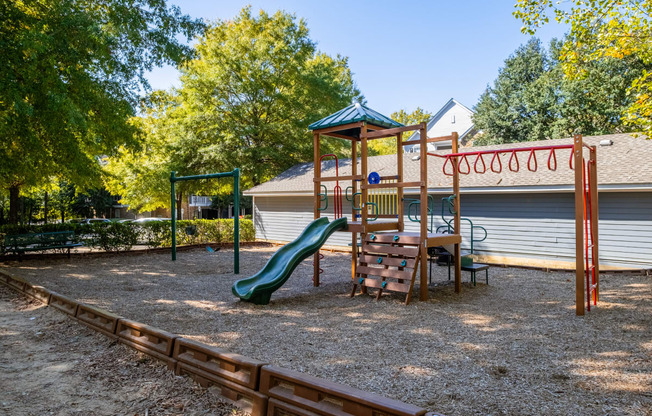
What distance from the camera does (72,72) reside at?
10125 mm

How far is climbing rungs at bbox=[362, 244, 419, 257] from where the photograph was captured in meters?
7.35

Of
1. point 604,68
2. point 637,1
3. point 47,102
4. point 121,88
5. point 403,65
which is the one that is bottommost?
point 47,102

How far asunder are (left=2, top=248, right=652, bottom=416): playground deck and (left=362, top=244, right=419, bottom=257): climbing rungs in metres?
0.83

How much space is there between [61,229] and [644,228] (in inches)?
681

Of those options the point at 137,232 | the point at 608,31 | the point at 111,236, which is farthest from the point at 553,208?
the point at 111,236

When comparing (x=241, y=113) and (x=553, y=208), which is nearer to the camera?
(x=553, y=208)

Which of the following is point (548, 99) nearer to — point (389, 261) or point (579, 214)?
point (579, 214)

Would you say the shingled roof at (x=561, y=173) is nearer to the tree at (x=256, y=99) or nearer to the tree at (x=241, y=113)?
the tree at (x=256, y=99)

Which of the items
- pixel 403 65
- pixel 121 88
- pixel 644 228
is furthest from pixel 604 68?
pixel 121 88

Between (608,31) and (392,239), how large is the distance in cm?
643

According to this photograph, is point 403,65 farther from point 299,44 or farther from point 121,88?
point 121,88

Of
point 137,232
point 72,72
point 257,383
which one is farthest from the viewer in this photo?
point 137,232

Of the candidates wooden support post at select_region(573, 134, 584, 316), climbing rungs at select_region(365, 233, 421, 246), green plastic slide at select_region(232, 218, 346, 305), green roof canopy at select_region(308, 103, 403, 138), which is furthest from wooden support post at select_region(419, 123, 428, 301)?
wooden support post at select_region(573, 134, 584, 316)

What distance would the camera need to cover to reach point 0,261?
1237cm
